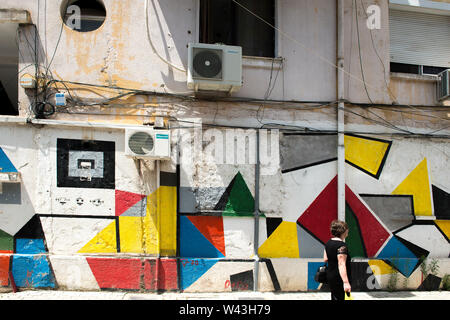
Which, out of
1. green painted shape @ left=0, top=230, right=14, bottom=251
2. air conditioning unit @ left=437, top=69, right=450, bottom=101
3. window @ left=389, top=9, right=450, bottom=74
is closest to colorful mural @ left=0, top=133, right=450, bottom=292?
green painted shape @ left=0, top=230, right=14, bottom=251

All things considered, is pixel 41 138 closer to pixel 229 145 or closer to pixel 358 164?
pixel 229 145

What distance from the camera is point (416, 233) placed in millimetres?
6289

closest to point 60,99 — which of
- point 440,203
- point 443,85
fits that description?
point 443,85

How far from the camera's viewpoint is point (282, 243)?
5.96m

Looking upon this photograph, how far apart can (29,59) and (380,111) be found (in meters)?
6.22

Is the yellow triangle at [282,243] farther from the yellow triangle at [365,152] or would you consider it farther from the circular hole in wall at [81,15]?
the circular hole in wall at [81,15]

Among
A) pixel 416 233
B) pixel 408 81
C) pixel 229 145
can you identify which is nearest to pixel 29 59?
pixel 229 145

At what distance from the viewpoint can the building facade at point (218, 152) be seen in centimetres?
562

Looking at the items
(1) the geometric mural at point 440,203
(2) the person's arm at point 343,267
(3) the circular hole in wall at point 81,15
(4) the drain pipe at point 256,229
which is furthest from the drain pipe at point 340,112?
(3) the circular hole in wall at point 81,15

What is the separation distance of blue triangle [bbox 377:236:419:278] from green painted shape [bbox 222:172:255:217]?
101 inches

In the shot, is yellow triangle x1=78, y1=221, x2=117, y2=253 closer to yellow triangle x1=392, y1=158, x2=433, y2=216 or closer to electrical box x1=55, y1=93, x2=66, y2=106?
electrical box x1=55, y1=93, x2=66, y2=106

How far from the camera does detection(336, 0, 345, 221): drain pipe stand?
6031mm

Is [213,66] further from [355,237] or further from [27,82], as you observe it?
[355,237]

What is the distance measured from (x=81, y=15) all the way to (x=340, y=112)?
4.91 meters
